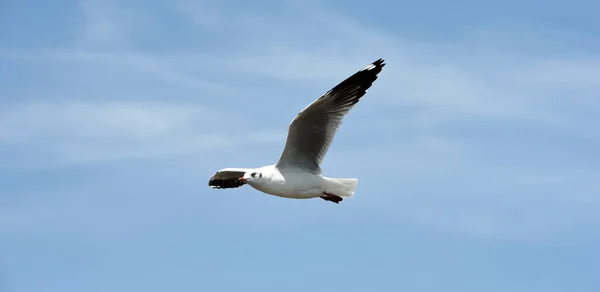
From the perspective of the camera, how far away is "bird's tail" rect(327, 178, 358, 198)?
1278 cm

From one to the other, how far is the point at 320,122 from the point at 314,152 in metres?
0.49

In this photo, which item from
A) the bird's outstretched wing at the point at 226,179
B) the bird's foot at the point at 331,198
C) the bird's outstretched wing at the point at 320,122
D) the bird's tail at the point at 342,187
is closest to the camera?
the bird's outstretched wing at the point at 320,122

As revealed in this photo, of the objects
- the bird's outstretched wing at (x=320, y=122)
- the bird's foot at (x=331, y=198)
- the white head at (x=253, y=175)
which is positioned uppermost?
the bird's outstretched wing at (x=320, y=122)

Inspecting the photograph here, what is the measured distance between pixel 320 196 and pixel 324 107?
4.40 ft

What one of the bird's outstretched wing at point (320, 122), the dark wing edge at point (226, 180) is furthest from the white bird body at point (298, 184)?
the dark wing edge at point (226, 180)

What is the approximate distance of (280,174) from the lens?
12.7 metres

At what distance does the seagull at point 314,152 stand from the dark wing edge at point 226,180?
72.6 inches

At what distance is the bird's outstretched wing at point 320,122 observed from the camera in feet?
41.1

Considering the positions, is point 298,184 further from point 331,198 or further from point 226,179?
point 226,179

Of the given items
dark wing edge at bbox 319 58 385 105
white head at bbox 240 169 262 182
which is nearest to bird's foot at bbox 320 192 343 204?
white head at bbox 240 169 262 182

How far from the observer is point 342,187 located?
1280 centimetres

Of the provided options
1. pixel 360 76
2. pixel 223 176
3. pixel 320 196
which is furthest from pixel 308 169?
pixel 223 176

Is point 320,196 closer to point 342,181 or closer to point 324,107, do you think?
point 342,181

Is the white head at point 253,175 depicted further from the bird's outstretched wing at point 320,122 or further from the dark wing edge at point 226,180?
the dark wing edge at point 226,180
